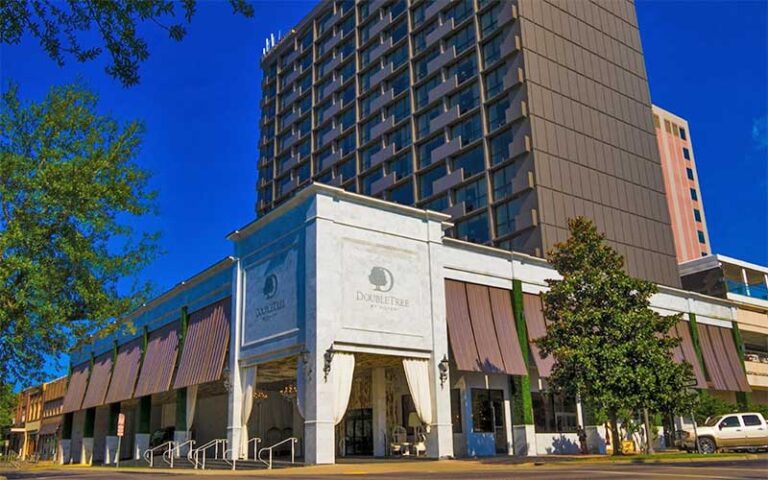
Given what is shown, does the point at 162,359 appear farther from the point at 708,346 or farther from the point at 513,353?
the point at 708,346

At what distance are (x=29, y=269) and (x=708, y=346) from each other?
38.7 m

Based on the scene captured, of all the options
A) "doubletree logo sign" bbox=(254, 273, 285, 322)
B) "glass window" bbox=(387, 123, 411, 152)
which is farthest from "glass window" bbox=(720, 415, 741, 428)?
"glass window" bbox=(387, 123, 411, 152)

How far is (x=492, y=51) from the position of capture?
54.1m

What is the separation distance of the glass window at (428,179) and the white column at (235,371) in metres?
28.3

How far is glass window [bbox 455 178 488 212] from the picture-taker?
172 feet

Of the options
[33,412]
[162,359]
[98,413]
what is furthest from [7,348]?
[33,412]

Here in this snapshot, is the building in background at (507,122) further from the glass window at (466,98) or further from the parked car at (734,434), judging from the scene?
the parked car at (734,434)

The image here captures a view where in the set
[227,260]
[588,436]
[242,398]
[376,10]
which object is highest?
[376,10]

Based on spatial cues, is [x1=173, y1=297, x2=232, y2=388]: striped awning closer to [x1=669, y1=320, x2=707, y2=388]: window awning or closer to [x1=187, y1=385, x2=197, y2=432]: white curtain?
[x1=187, y1=385, x2=197, y2=432]: white curtain

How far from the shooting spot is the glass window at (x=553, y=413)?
32.5m

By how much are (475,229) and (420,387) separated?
88.6 feet

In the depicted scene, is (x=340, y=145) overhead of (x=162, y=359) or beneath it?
overhead

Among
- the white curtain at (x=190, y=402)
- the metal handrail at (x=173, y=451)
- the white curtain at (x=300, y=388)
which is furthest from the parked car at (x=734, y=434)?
the white curtain at (x=190, y=402)

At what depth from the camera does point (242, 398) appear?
29453 mm
